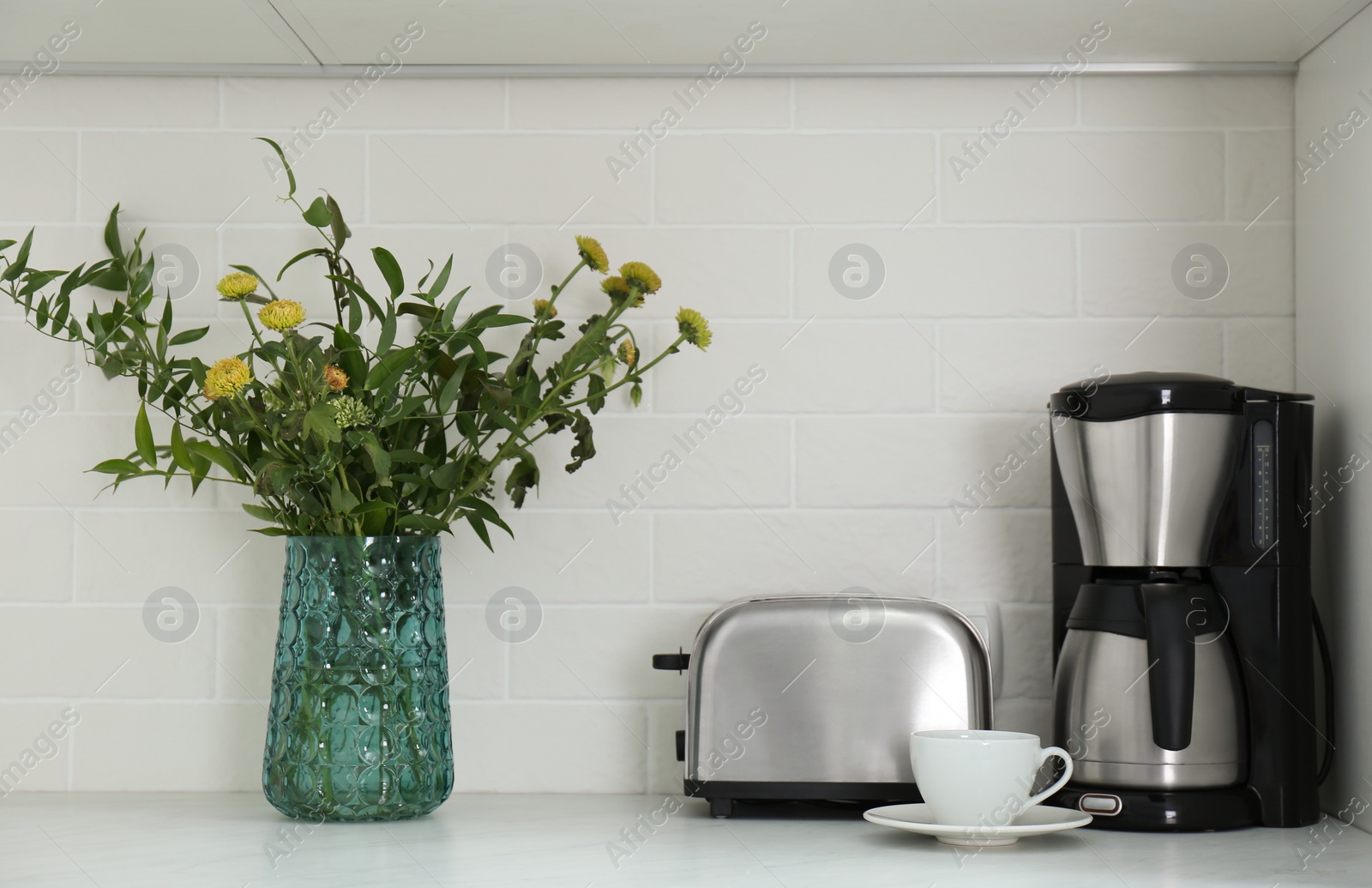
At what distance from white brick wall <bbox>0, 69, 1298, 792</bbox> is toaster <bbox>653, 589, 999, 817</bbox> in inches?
6.2

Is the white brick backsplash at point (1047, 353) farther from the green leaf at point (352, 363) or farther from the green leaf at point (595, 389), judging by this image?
the green leaf at point (352, 363)

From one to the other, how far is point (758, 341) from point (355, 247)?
42 centimetres

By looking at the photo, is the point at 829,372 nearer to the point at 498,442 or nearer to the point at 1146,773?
the point at 498,442

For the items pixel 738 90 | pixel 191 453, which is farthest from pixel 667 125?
pixel 191 453

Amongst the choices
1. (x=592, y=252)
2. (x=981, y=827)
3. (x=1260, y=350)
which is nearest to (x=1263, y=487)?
(x=1260, y=350)

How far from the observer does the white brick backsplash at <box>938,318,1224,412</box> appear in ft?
3.70

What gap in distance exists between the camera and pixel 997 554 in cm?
112

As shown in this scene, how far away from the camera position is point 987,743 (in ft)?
2.78

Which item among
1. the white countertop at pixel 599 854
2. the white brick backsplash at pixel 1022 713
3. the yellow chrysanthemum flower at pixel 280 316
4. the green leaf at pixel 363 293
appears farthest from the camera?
the white brick backsplash at pixel 1022 713

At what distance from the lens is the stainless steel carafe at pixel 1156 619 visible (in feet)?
2.92

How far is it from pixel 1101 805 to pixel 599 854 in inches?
15.9

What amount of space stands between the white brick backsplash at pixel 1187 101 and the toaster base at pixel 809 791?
0.69 m

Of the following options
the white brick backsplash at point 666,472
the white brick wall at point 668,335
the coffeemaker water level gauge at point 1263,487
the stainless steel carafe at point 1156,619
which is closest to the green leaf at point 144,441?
the white brick wall at point 668,335

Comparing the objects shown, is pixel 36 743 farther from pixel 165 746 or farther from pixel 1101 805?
pixel 1101 805
